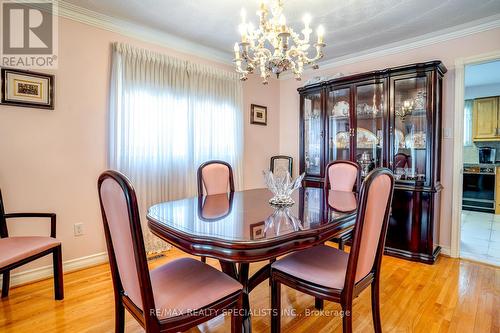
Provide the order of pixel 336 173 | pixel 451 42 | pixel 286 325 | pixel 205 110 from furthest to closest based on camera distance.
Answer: pixel 205 110
pixel 451 42
pixel 336 173
pixel 286 325

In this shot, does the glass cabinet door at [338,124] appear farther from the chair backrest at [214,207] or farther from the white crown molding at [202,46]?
the chair backrest at [214,207]

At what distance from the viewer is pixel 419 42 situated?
301 cm

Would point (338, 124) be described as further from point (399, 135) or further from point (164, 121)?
point (164, 121)

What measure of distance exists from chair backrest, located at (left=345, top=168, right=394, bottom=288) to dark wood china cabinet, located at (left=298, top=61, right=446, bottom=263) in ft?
5.37

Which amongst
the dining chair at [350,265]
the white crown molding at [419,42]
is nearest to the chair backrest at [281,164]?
the white crown molding at [419,42]

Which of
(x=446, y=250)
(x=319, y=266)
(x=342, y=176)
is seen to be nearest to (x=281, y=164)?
(x=342, y=176)

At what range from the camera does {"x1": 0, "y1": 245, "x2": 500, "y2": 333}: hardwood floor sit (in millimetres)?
1699

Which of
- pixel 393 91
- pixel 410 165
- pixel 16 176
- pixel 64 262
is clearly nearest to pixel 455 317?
pixel 410 165

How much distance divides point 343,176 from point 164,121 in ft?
6.54

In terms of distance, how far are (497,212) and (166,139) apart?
5.81 m

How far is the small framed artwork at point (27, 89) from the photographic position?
6.98 feet

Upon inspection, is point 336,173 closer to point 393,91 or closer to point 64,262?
point 393,91

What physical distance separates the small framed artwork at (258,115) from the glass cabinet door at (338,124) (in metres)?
1.07

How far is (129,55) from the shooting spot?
8.86ft
